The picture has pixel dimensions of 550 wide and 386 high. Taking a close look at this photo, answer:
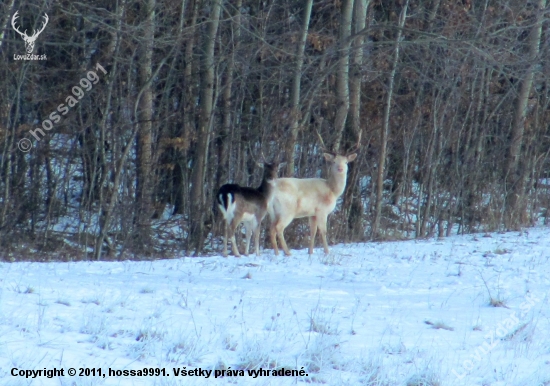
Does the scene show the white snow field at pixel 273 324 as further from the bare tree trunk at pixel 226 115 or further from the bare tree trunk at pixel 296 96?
the bare tree trunk at pixel 226 115

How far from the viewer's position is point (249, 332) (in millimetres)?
6754

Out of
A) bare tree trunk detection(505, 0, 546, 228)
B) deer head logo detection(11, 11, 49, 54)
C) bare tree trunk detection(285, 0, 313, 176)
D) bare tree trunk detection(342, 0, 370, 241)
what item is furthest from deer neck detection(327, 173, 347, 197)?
bare tree trunk detection(505, 0, 546, 228)

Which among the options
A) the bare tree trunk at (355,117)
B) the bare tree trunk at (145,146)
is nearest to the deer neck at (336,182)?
the bare tree trunk at (355,117)

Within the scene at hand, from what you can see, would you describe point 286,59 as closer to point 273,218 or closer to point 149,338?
point 273,218

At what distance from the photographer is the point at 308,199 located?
13.1 m

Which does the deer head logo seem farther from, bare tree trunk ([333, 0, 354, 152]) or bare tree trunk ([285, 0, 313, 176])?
bare tree trunk ([333, 0, 354, 152])

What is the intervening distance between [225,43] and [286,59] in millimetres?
1766

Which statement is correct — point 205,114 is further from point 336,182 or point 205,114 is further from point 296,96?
point 336,182

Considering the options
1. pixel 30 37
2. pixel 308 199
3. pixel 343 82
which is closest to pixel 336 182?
pixel 308 199

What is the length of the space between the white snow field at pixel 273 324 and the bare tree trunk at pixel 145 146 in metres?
6.99

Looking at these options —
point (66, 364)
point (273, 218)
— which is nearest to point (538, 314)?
point (66, 364)

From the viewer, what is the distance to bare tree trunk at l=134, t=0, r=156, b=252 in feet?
56.7

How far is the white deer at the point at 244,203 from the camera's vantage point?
12.4 m

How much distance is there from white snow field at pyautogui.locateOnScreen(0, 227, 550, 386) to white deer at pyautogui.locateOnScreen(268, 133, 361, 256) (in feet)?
7.43
